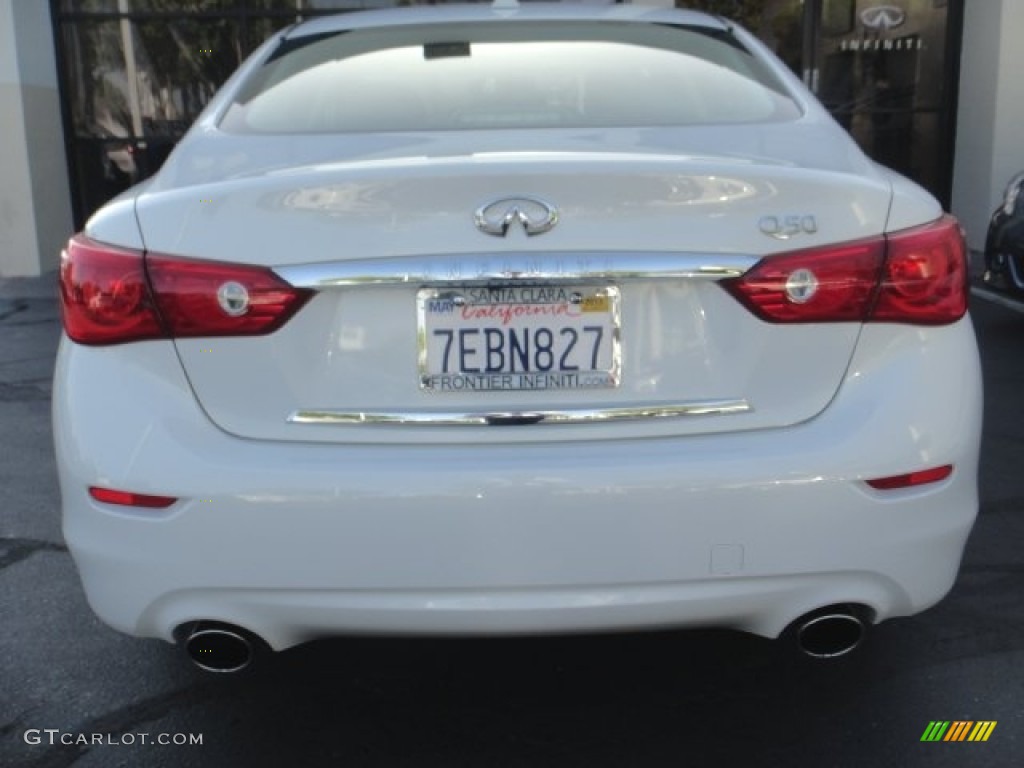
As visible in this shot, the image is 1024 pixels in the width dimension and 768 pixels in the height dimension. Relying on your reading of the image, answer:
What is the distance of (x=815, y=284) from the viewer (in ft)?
6.81

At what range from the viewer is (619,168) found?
209 cm

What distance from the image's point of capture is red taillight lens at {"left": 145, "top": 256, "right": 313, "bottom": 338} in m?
2.05

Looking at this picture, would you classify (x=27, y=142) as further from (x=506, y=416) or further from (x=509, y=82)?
(x=506, y=416)

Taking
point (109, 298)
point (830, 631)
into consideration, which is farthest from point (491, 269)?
point (830, 631)

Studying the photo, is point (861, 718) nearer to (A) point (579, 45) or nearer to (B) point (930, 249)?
(B) point (930, 249)

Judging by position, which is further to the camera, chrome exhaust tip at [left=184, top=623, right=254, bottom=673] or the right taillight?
chrome exhaust tip at [left=184, top=623, right=254, bottom=673]

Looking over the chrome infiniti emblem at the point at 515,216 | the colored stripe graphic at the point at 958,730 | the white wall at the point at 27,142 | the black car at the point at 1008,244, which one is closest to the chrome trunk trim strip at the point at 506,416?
the chrome infiniti emblem at the point at 515,216

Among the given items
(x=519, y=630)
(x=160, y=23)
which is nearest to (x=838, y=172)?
(x=519, y=630)

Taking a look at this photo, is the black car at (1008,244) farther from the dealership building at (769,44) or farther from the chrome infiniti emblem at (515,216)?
the chrome infiniti emblem at (515,216)

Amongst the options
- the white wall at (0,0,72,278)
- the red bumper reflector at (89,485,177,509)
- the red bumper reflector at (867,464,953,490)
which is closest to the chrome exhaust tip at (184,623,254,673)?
the red bumper reflector at (89,485,177,509)

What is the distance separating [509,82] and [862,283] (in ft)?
3.69

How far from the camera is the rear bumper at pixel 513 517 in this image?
2.03 metres

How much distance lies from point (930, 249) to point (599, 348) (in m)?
0.68

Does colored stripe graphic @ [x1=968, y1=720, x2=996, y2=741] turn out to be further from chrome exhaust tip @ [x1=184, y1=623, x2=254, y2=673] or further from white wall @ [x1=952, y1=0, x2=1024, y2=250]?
white wall @ [x1=952, y1=0, x2=1024, y2=250]
